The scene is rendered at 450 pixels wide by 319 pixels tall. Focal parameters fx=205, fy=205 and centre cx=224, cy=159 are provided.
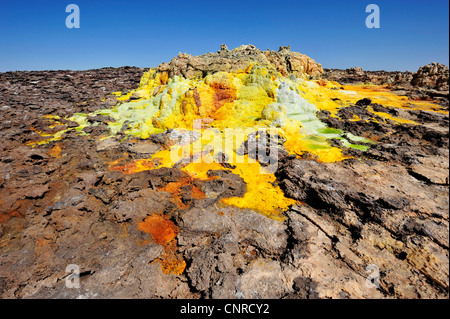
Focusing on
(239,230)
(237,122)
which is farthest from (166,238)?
(237,122)

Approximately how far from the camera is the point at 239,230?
608cm

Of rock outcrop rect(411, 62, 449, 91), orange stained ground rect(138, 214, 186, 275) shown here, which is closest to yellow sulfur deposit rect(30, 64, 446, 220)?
orange stained ground rect(138, 214, 186, 275)

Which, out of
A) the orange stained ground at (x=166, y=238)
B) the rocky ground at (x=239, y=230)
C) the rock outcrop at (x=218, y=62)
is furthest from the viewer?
the rock outcrop at (x=218, y=62)

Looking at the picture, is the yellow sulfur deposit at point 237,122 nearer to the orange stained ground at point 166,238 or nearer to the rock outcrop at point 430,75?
the orange stained ground at point 166,238

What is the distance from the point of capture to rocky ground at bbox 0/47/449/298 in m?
4.59

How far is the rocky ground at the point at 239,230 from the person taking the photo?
4.59 m

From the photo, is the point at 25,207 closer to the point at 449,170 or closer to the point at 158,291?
the point at 158,291

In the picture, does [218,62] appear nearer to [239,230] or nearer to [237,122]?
[237,122]

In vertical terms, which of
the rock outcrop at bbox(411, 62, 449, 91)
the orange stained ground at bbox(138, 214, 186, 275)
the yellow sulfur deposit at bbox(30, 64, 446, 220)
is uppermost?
the rock outcrop at bbox(411, 62, 449, 91)

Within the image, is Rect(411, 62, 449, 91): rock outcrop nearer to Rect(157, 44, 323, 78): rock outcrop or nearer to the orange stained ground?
Rect(157, 44, 323, 78): rock outcrop

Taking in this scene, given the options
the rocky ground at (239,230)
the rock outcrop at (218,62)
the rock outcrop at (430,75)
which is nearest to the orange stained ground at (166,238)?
the rocky ground at (239,230)

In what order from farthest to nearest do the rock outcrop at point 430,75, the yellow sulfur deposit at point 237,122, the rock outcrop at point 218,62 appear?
1. the rock outcrop at point 430,75
2. the rock outcrop at point 218,62
3. the yellow sulfur deposit at point 237,122

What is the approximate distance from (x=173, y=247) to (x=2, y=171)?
858 centimetres
